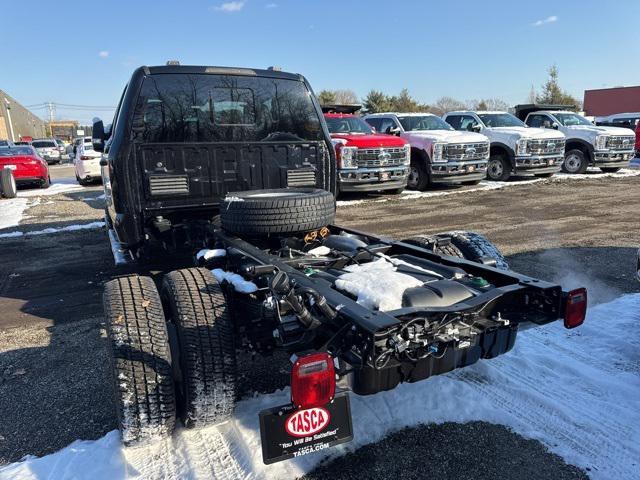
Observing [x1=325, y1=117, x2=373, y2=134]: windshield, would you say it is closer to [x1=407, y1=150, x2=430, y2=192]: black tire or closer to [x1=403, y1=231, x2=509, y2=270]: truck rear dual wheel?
[x1=407, y1=150, x2=430, y2=192]: black tire

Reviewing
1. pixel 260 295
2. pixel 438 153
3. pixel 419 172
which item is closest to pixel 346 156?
pixel 438 153

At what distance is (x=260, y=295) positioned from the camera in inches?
106

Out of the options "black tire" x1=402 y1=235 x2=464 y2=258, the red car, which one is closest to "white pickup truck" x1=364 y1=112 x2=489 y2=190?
"black tire" x1=402 y1=235 x2=464 y2=258

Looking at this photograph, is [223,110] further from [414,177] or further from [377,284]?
[414,177]

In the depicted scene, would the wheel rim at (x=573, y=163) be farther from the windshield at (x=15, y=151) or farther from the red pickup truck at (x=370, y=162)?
the windshield at (x=15, y=151)

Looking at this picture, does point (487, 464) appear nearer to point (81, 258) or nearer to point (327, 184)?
point (327, 184)

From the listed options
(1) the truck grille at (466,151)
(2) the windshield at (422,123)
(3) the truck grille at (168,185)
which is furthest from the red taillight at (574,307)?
(2) the windshield at (422,123)

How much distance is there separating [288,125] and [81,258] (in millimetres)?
3836

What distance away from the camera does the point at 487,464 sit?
2.43 metres

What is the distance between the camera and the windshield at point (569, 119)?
52.2 ft

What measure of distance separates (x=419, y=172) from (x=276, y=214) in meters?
10.2

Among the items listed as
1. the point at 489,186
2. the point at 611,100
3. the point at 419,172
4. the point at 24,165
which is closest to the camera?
the point at 419,172

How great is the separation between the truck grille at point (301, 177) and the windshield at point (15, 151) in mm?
13458

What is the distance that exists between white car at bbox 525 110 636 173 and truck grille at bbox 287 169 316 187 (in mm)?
13525
